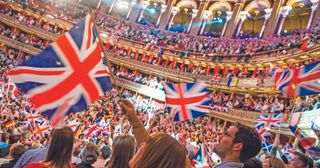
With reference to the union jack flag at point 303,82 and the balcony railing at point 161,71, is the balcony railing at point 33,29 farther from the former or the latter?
the union jack flag at point 303,82

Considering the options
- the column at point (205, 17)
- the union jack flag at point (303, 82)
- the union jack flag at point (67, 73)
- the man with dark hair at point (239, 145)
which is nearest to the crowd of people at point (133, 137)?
the man with dark hair at point (239, 145)

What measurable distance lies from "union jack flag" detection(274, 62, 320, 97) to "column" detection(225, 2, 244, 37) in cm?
3578

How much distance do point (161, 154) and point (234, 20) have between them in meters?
45.4

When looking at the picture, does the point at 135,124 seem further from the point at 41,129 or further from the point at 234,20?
the point at 234,20

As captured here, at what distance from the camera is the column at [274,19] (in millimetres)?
39969

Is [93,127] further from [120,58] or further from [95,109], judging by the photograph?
[120,58]

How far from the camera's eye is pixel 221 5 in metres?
48.0

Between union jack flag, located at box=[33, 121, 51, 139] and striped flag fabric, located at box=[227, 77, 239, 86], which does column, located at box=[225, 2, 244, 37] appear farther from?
union jack flag, located at box=[33, 121, 51, 139]

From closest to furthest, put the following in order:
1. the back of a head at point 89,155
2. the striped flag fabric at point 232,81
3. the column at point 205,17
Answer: the back of a head at point 89,155, the striped flag fabric at point 232,81, the column at point 205,17

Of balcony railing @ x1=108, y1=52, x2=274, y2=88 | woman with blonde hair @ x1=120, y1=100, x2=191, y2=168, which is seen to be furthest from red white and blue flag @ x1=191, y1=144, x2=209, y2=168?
balcony railing @ x1=108, y1=52, x2=274, y2=88

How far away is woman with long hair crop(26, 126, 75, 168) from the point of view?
127 inches

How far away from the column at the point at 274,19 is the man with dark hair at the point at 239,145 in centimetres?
3852

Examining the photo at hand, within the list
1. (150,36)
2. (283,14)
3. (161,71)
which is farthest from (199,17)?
(283,14)

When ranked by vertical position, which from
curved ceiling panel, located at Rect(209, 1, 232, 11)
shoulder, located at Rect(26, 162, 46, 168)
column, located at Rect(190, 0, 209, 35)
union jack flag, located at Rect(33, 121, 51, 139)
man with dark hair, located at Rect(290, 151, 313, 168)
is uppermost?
curved ceiling panel, located at Rect(209, 1, 232, 11)
